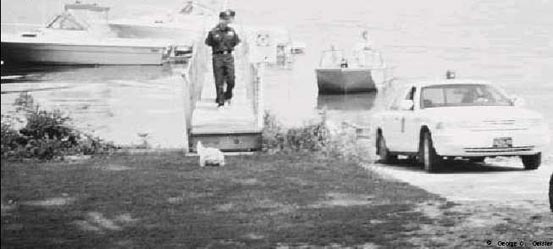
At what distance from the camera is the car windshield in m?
14.6

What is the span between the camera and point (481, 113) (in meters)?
13.6

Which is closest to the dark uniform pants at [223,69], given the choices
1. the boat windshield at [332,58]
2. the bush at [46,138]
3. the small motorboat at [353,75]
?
the bush at [46,138]

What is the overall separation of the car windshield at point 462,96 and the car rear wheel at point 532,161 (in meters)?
0.96

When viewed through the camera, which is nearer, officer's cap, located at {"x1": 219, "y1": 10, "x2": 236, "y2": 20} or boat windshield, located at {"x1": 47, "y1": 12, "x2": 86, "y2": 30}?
officer's cap, located at {"x1": 219, "y1": 10, "x2": 236, "y2": 20}

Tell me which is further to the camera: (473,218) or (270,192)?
(270,192)

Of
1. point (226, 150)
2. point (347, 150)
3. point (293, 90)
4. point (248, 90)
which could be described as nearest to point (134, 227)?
point (226, 150)

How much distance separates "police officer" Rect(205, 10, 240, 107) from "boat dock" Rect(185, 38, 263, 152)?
43cm

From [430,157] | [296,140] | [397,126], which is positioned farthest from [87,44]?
[430,157]

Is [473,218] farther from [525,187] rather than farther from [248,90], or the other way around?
[248,90]

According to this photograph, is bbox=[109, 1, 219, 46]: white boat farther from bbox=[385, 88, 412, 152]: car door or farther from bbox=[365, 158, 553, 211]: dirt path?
bbox=[365, 158, 553, 211]: dirt path

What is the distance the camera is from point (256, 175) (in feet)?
37.9

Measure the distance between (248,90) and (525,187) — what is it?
8627 millimetres

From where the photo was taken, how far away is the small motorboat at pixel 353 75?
127 ft

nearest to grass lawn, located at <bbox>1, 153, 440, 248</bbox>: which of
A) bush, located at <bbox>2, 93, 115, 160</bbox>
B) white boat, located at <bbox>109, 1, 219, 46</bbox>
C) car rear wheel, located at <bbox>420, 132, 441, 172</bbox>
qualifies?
bush, located at <bbox>2, 93, 115, 160</bbox>
